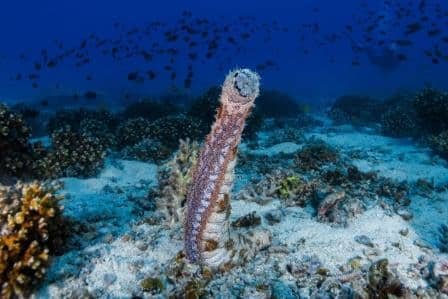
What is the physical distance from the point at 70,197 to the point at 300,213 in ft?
16.9

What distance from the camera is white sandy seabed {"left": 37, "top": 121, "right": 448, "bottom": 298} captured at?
5.14 m

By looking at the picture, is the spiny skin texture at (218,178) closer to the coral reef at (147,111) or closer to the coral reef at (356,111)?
the coral reef at (147,111)

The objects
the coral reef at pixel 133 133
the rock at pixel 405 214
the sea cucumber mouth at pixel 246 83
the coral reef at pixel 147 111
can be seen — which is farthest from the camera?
the coral reef at pixel 147 111

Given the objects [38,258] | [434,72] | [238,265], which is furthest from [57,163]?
[434,72]

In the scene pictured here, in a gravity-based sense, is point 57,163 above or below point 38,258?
below

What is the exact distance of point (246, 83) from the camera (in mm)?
3830

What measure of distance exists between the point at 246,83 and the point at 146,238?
3.61 m

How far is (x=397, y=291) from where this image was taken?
15.6ft

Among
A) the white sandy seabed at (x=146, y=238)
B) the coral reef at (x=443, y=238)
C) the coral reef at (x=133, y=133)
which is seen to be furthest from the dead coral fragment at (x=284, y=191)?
the coral reef at (x=133, y=133)

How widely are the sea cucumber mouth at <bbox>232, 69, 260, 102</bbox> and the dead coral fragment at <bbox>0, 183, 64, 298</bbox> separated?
3305 mm

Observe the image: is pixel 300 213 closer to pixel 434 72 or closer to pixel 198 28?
pixel 198 28

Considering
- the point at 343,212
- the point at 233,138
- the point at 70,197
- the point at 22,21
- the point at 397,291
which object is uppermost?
the point at 233,138

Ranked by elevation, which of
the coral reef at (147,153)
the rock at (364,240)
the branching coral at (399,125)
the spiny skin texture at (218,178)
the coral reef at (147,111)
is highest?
the spiny skin texture at (218,178)

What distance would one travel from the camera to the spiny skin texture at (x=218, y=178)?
388cm
